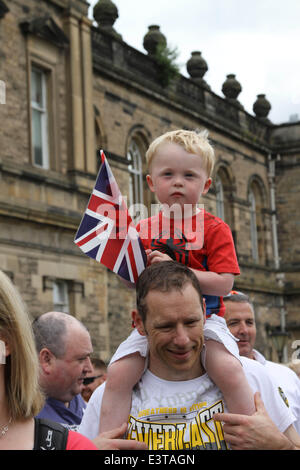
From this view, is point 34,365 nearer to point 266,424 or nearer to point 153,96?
point 266,424

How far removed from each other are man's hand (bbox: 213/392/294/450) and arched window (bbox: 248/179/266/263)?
93.4 feet

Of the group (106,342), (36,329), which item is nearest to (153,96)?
(106,342)

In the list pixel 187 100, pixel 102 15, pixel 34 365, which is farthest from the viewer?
pixel 187 100

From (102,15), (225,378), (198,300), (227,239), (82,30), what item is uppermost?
(102,15)

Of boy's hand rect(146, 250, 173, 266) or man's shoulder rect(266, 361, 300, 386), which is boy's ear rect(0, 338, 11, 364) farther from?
man's shoulder rect(266, 361, 300, 386)

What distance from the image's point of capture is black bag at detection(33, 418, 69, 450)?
8.89 ft

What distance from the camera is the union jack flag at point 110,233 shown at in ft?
12.2

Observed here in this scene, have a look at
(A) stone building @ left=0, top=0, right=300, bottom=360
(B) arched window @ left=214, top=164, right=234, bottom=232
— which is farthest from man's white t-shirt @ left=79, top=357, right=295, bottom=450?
(B) arched window @ left=214, top=164, right=234, bottom=232

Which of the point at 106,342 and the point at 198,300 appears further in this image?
the point at 106,342

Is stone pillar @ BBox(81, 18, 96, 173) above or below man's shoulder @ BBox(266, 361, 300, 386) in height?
above

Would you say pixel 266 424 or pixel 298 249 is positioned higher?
pixel 298 249

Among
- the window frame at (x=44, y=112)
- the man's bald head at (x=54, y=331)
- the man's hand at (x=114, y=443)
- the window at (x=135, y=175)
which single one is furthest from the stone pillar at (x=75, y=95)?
the man's hand at (x=114, y=443)
